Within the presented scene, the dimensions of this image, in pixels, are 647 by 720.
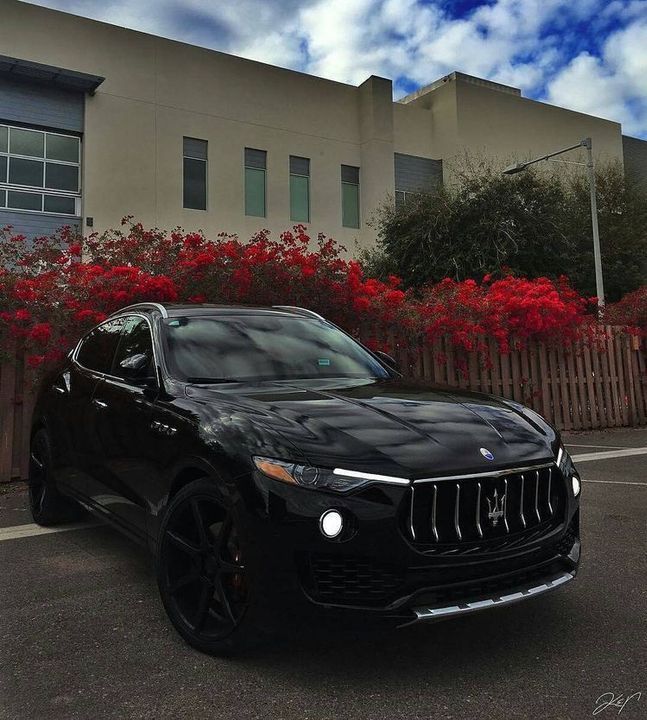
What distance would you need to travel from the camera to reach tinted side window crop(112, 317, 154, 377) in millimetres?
3934

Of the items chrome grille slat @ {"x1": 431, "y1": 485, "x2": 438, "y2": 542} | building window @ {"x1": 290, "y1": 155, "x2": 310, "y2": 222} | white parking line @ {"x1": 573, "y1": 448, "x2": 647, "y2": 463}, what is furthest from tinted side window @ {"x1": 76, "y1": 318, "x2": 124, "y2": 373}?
building window @ {"x1": 290, "y1": 155, "x2": 310, "y2": 222}

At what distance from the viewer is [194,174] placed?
2230 centimetres

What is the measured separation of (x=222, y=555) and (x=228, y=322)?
1.77 m

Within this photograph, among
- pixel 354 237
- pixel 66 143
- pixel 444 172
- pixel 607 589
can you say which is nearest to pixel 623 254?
pixel 444 172

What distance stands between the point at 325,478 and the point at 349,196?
23.9 m

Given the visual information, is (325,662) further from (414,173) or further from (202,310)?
(414,173)

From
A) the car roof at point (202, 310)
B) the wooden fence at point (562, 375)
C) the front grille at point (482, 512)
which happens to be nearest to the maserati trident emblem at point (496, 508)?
the front grille at point (482, 512)

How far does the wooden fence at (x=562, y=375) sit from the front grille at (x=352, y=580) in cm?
770

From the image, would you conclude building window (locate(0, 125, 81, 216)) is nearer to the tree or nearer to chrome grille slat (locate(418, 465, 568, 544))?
the tree

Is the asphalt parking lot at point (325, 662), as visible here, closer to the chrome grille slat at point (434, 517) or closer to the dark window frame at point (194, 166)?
the chrome grille slat at point (434, 517)

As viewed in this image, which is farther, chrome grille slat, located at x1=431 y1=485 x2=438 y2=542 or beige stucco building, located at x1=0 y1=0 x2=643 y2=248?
beige stucco building, located at x1=0 y1=0 x2=643 y2=248

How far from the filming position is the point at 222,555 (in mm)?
2779

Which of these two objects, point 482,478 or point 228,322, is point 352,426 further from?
point 228,322

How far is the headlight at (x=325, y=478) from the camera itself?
2.54m
